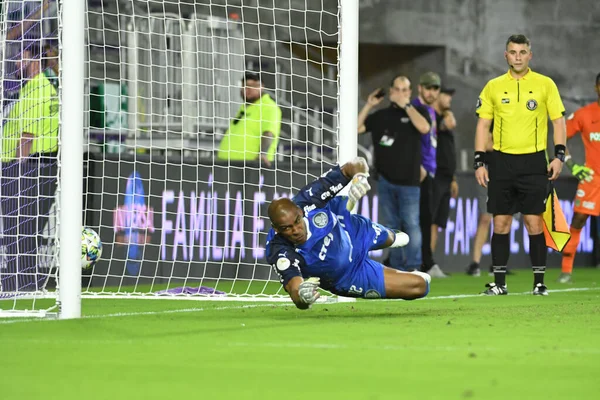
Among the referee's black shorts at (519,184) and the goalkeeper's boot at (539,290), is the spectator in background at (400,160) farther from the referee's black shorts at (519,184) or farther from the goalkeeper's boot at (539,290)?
the referee's black shorts at (519,184)

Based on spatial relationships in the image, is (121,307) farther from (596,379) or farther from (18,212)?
(596,379)

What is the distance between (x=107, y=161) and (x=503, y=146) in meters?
4.04

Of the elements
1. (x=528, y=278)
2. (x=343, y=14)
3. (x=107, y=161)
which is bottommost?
(x=528, y=278)

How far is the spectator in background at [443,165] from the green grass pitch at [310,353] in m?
6.13

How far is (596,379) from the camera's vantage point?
455 centimetres

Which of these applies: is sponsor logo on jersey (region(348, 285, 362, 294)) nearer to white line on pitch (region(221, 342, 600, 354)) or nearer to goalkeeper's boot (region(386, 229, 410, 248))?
goalkeeper's boot (region(386, 229, 410, 248))

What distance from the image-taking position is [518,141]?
10000 millimetres

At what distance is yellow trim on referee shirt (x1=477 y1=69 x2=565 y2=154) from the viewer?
998cm

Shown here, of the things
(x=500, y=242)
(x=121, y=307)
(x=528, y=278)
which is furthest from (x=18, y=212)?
(x=528, y=278)

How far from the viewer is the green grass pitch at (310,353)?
4367 millimetres

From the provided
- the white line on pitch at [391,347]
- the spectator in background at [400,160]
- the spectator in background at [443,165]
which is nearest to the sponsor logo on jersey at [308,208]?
the white line on pitch at [391,347]

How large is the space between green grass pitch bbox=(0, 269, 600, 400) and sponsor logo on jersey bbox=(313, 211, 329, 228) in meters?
0.58

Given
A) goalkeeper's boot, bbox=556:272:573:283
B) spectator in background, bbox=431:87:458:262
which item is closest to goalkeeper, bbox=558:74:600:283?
goalkeeper's boot, bbox=556:272:573:283

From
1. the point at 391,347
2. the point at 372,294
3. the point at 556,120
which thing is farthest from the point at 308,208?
the point at 556,120
